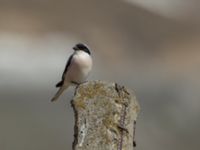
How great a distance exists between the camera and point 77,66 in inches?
414

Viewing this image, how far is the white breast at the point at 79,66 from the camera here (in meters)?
10.2

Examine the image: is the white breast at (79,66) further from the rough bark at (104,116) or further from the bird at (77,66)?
the rough bark at (104,116)

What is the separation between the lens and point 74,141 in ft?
11.6

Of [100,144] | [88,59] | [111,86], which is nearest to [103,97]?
[111,86]

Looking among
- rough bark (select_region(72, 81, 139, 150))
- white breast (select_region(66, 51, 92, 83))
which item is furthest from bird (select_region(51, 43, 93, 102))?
rough bark (select_region(72, 81, 139, 150))

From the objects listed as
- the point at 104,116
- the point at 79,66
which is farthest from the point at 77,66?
the point at 104,116

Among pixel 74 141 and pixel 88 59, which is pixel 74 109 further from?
pixel 88 59

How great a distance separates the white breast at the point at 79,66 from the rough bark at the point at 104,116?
6239 millimetres

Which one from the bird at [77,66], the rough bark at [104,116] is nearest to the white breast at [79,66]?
the bird at [77,66]

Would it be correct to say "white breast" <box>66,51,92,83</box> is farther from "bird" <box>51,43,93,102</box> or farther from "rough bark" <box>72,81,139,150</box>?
"rough bark" <box>72,81,139,150</box>

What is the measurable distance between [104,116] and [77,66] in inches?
271

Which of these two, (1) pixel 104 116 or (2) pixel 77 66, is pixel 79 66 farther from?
(1) pixel 104 116

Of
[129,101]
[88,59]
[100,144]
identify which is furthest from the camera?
[88,59]

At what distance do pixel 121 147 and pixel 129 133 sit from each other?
0.45ft
